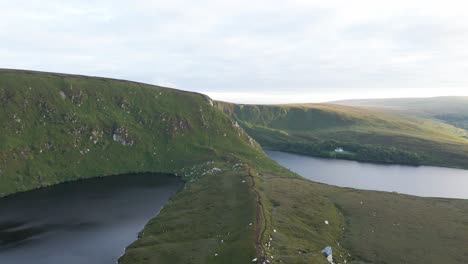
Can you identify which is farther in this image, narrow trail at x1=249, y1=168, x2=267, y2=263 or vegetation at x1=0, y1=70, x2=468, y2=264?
vegetation at x1=0, y1=70, x2=468, y2=264

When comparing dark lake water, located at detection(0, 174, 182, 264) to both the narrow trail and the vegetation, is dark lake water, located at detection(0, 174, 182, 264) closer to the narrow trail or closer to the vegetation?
the vegetation

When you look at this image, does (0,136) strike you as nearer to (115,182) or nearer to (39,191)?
(39,191)

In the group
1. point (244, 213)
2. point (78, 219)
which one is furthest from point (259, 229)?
point (78, 219)

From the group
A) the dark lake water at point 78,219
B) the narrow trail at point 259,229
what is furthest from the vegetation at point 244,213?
the dark lake water at point 78,219

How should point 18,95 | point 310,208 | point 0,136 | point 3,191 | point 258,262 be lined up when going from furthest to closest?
point 18,95
point 0,136
point 3,191
point 310,208
point 258,262

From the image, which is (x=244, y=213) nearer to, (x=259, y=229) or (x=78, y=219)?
(x=259, y=229)

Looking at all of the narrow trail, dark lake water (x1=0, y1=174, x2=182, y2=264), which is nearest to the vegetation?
the narrow trail

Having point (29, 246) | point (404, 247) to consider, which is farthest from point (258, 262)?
point (29, 246)

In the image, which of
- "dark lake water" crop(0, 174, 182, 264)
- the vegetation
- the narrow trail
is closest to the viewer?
the narrow trail
